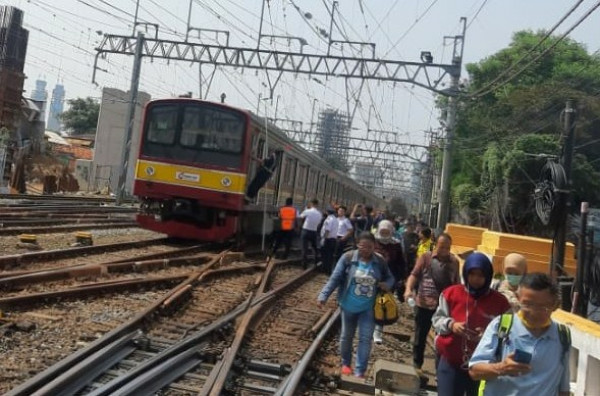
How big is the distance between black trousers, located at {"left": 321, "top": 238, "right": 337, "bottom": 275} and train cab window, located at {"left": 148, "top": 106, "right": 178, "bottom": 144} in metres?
4.07

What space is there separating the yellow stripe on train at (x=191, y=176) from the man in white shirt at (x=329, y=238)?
78.5 inches

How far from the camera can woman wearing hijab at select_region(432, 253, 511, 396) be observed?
14.6 feet

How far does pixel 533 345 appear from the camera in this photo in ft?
11.0

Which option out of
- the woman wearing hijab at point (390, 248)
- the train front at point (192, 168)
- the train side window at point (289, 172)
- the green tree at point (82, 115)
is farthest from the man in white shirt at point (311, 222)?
the green tree at point (82, 115)

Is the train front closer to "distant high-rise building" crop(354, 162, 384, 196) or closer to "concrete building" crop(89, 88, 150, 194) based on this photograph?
"concrete building" crop(89, 88, 150, 194)

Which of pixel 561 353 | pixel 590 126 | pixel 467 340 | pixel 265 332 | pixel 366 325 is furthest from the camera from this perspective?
pixel 590 126

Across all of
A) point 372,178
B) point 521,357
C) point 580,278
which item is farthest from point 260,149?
point 372,178

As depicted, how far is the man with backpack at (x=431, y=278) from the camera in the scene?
660cm

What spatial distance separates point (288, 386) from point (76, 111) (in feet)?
242

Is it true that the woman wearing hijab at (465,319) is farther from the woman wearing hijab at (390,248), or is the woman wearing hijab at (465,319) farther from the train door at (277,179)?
the train door at (277,179)

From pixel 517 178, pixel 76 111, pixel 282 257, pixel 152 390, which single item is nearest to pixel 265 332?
pixel 152 390

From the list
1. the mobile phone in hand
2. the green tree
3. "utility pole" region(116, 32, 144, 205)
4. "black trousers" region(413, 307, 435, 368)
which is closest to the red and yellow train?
"black trousers" region(413, 307, 435, 368)

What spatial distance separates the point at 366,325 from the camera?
6605 millimetres

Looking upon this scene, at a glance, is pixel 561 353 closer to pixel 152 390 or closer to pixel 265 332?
pixel 152 390
